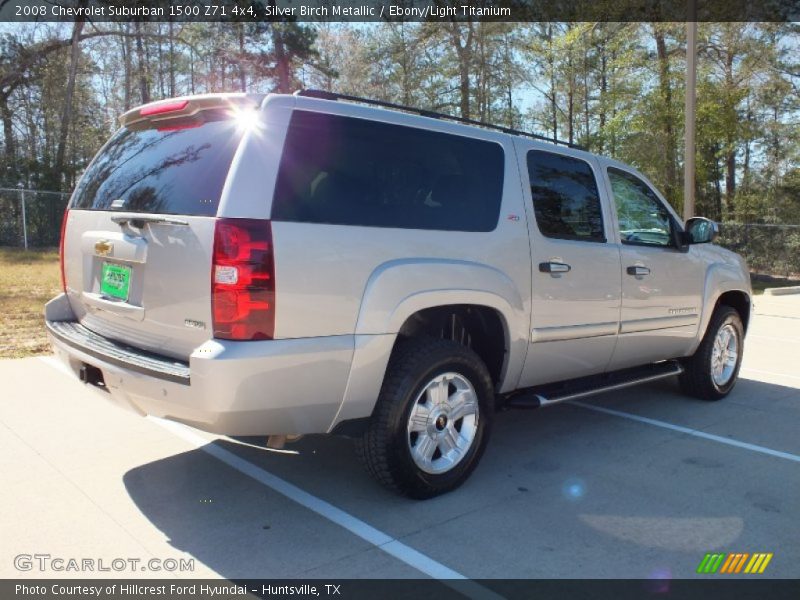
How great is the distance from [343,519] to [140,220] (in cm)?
181

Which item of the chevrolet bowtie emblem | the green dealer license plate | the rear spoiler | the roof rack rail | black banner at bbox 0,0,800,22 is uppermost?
black banner at bbox 0,0,800,22

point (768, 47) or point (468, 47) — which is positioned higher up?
point (468, 47)

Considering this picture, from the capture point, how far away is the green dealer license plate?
3.48 metres

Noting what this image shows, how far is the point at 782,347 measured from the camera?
8984mm

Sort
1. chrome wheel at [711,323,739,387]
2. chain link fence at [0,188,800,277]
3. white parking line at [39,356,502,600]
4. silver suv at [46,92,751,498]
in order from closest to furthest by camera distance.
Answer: white parking line at [39,356,502,600], silver suv at [46,92,751,498], chrome wheel at [711,323,739,387], chain link fence at [0,188,800,277]

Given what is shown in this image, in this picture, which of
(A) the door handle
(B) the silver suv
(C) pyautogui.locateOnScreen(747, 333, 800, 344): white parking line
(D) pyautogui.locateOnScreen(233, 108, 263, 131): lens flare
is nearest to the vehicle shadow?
(B) the silver suv

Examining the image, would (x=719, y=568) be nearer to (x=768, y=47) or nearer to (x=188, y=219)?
(x=188, y=219)

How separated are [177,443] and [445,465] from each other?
6.31ft

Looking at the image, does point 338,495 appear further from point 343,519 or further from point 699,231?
point 699,231

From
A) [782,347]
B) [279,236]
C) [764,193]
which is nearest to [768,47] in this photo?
[764,193]

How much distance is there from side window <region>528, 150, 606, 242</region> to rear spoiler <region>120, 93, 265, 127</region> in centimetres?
Answer: 192

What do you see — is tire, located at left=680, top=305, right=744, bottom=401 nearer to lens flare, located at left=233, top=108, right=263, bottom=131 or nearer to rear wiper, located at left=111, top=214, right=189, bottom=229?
lens flare, located at left=233, top=108, right=263, bottom=131

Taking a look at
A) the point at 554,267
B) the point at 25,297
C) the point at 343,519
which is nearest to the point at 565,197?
the point at 554,267

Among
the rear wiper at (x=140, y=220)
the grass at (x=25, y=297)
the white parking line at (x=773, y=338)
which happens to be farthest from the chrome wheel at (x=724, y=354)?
the grass at (x=25, y=297)
